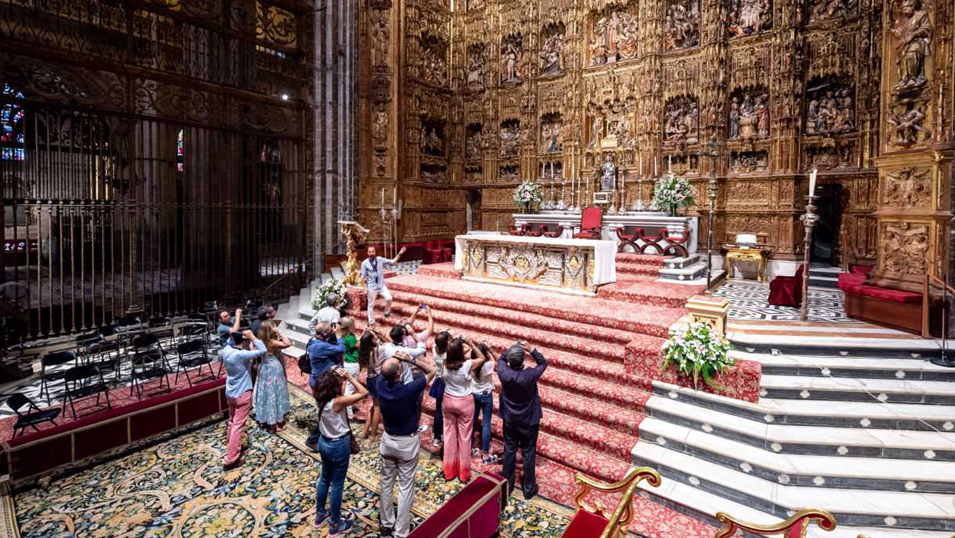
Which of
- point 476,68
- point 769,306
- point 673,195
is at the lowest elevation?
point 769,306

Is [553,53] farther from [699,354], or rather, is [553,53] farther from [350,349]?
[350,349]

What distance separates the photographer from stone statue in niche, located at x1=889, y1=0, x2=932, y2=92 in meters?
7.48

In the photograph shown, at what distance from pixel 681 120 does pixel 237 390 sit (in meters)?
14.5

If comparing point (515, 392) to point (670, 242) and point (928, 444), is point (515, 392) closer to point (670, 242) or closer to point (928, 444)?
point (928, 444)

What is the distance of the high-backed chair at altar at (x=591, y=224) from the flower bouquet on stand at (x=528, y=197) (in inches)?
83.3

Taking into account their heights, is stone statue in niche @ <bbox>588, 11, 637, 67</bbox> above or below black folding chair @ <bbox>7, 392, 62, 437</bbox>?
above

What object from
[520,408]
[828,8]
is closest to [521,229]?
[828,8]

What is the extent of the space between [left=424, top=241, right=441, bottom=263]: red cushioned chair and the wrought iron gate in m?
4.27

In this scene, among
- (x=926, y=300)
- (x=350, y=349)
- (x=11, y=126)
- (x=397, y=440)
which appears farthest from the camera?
(x=11, y=126)

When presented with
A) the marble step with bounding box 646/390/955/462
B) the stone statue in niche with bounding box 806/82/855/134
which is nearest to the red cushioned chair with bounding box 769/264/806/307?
the marble step with bounding box 646/390/955/462

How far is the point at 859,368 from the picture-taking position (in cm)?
625

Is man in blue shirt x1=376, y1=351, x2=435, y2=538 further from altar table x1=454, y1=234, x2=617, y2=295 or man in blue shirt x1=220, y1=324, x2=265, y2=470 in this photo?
altar table x1=454, y1=234, x2=617, y2=295

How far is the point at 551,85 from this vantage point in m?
17.3

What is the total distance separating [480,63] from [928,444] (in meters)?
17.6
